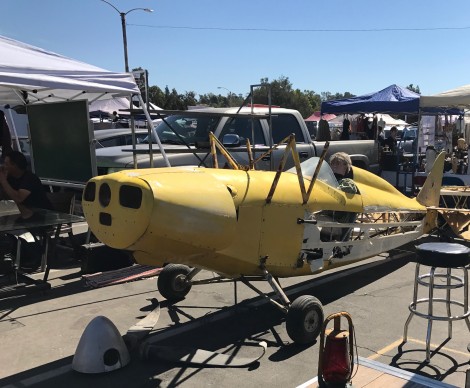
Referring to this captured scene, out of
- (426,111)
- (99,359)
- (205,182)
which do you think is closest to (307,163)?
(205,182)

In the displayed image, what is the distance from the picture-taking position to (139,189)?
330 centimetres

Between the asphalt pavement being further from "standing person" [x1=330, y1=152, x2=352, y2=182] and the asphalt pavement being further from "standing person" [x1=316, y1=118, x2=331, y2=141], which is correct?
"standing person" [x1=316, y1=118, x2=331, y2=141]

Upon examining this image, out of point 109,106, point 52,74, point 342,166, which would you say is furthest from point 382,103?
point 109,106

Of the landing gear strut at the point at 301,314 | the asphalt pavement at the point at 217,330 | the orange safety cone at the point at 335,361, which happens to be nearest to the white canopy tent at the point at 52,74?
the asphalt pavement at the point at 217,330

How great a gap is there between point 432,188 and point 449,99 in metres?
4.92

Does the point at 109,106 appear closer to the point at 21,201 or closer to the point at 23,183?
the point at 23,183

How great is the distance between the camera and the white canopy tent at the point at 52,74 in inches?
239

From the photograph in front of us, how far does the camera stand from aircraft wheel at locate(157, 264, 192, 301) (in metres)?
5.09

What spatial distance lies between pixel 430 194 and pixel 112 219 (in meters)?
5.07

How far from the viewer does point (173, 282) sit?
5.10 m

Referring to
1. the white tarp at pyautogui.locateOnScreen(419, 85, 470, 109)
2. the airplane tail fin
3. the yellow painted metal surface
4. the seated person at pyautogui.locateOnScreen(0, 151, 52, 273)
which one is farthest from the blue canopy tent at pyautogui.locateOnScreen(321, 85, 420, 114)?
the seated person at pyautogui.locateOnScreen(0, 151, 52, 273)

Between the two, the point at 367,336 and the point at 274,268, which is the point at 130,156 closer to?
the point at 274,268

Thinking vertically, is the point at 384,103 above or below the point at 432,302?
above

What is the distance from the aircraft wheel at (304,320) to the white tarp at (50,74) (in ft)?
13.7
